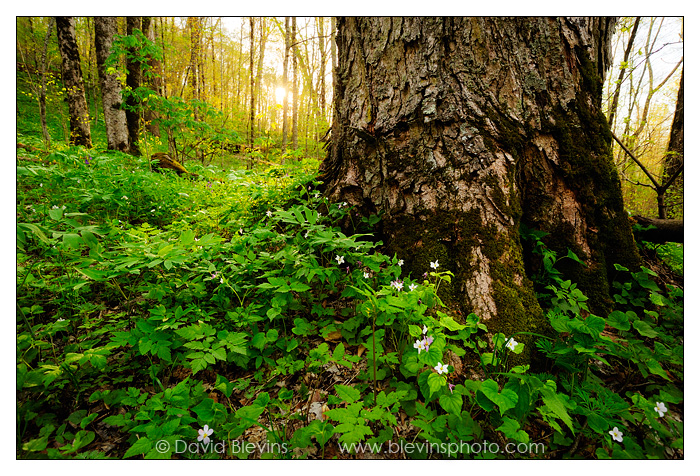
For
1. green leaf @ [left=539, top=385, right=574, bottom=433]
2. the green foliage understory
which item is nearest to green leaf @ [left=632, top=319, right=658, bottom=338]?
the green foliage understory

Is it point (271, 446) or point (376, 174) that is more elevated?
A: point (376, 174)

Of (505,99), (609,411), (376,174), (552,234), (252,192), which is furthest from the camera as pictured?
(252,192)

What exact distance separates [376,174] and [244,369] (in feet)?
5.15

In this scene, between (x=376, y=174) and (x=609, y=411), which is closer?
(x=609, y=411)

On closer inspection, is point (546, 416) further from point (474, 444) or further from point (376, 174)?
point (376, 174)

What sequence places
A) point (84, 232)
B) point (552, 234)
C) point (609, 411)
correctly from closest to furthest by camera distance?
point (609, 411), point (84, 232), point (552, 234)

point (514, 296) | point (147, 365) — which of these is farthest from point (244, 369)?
point (514, 296)

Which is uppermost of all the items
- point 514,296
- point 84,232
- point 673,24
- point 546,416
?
point 673,24

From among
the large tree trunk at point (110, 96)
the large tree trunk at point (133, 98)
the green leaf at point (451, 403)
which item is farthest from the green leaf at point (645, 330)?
the large tree trunk at point (133, 98)

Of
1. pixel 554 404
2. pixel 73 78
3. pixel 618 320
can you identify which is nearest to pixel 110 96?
pixel 73 78

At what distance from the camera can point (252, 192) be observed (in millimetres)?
3283

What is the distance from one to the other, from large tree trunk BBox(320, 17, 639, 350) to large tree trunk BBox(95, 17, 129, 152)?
6723mm

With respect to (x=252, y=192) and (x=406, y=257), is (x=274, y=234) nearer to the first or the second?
(x=406, y=257)

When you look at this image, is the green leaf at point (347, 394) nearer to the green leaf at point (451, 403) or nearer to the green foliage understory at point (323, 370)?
the green foliage understory at point (323, 370)
